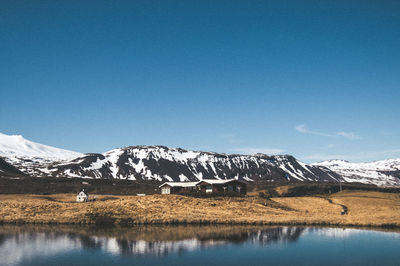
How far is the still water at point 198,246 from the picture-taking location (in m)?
32.9

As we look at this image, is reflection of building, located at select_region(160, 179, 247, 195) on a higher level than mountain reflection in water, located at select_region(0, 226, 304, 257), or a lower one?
higher

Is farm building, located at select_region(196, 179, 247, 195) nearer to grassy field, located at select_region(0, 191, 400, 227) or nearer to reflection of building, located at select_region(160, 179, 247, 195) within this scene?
reflection of building, located at select_region(160, 179, 247, 195)

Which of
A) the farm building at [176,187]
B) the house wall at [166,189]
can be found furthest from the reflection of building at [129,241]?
the house wall at [166,189]

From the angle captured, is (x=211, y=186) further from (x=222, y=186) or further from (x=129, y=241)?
(x=129, y=241)

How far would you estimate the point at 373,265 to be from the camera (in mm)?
31641

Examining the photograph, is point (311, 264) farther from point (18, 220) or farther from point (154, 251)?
point (18, 220)

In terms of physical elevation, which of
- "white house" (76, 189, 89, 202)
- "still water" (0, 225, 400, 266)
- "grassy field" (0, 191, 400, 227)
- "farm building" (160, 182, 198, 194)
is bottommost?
"still water" (0, 225, 400, 266)

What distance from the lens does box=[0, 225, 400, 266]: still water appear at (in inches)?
1297

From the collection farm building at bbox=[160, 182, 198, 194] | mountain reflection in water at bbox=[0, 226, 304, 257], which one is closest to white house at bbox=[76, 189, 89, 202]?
farm building at bbox=[160, 182, 198, 194]

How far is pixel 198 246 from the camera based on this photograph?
3894cm

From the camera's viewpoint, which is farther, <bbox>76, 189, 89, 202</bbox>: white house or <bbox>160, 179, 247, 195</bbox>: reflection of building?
<bbox>160, 179, 247, 195</bbox>: reflection of building

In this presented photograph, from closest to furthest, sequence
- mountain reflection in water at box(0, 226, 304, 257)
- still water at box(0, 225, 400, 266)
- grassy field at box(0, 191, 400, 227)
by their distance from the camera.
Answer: still water at box(0, 225, 400, 266) < mountain reflection in water at box(0, 226, 304, 257) < grassy field at box(0, 191, 400, 227)

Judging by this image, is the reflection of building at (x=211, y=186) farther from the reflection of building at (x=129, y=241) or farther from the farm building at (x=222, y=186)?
the reflection of building at (x=129, y=241)

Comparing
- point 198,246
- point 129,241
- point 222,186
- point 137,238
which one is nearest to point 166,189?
point 222,186
